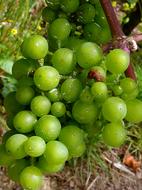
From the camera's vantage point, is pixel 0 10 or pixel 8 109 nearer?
pixel 8 109

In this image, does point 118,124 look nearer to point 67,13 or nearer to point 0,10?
point 67,13

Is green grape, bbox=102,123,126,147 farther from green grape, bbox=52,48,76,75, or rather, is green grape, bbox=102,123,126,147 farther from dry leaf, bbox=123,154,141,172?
dry leaf, bbox=123,154,141,172

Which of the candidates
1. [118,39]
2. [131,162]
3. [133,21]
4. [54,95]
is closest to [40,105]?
[54,95]

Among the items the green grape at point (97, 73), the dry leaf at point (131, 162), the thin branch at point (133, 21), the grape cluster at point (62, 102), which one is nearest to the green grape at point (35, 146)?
the grape cluster at point (62, 102)

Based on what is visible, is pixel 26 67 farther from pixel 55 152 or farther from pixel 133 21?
pixel 133 21

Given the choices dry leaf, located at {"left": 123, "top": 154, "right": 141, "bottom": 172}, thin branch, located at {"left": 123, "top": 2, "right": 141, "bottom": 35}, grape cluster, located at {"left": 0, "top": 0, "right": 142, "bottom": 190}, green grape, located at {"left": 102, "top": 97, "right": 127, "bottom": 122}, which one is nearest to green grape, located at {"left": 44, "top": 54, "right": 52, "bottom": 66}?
grape cluster, located at {"left": 0, "top": 0, "right": 142, "bottom": 190}

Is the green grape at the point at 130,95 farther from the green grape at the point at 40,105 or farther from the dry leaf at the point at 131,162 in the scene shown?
the dry leaf at the point at 131,162

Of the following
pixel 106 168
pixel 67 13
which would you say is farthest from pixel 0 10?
pixel 67 13
